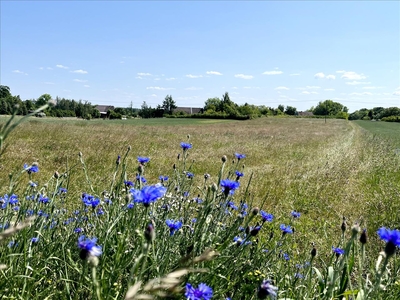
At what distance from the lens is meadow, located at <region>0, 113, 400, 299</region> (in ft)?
4.63

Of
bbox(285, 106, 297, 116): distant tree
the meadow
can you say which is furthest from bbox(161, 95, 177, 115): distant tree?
the meadow

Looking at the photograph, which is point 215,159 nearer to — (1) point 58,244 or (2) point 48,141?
(2) point 48,141

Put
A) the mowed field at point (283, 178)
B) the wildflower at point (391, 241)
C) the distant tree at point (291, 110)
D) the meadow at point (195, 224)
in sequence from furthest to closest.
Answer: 1. the distant tree at point (291, 110)
2. the mowed field at point (283, 178)
3. the meadow at point (195, 224)
4. the wildflower at point (391, 241)

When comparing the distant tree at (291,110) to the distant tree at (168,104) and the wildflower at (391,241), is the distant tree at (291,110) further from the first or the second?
the wildflower at (391,241)

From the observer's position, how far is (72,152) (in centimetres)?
779

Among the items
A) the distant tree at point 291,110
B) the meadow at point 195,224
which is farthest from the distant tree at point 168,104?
the meadow at point 195,224

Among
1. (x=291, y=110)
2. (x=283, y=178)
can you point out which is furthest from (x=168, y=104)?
(x=283, y=178)

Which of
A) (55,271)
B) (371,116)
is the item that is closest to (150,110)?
(371,116)

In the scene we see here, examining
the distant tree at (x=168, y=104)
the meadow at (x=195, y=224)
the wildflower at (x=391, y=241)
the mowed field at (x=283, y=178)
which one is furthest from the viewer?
the distant tree at (x=168, y=104)

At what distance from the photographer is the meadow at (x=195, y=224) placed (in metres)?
1.41

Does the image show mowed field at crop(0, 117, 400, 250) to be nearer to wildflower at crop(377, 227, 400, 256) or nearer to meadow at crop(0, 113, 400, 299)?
meadow at crop(0, 113, 400, 299)

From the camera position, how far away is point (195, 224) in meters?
1.91

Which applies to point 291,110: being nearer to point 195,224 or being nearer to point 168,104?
point 168,104

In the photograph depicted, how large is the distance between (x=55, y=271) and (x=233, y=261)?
911 mm
